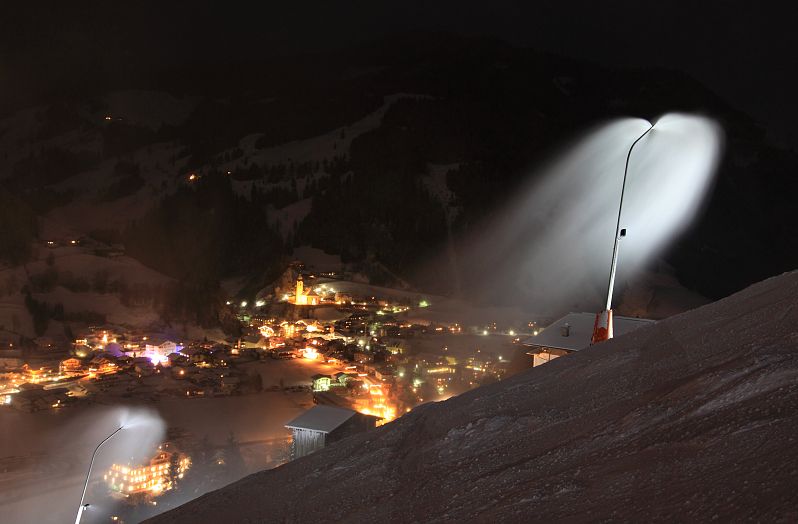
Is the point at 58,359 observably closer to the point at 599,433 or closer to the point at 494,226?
the point at 599,433

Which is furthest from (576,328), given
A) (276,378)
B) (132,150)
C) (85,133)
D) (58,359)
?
(85,133)

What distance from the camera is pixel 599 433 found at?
2.61 meters

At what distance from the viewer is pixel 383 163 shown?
63.3 metres

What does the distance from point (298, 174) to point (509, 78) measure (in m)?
37.2

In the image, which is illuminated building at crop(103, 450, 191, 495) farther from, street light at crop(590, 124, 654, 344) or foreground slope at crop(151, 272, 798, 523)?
street light at crop(590, 124, 654, 344)

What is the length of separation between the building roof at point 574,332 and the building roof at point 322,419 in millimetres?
4451

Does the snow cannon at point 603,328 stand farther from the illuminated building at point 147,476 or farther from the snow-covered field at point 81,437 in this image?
the illuminated building at point 147,476

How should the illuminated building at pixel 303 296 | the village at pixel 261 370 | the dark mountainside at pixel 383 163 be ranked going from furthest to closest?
the dark mountainside at pixel 383 163, the illuminated building at pixel 303 296, the village at pixel 261 370

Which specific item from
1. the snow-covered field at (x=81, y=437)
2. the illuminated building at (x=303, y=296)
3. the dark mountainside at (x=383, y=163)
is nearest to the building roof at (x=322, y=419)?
the snow-covered field at (x=81, y=437)

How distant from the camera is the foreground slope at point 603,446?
1.87 meters

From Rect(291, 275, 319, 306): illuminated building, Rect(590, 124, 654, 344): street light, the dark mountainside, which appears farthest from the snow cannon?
Rect(291, 275, 319, 306): illuminated building

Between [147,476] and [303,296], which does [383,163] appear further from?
[147,476]

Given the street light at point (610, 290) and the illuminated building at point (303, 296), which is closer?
the street light at point (610, 290)

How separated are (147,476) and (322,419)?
673 centimetres
